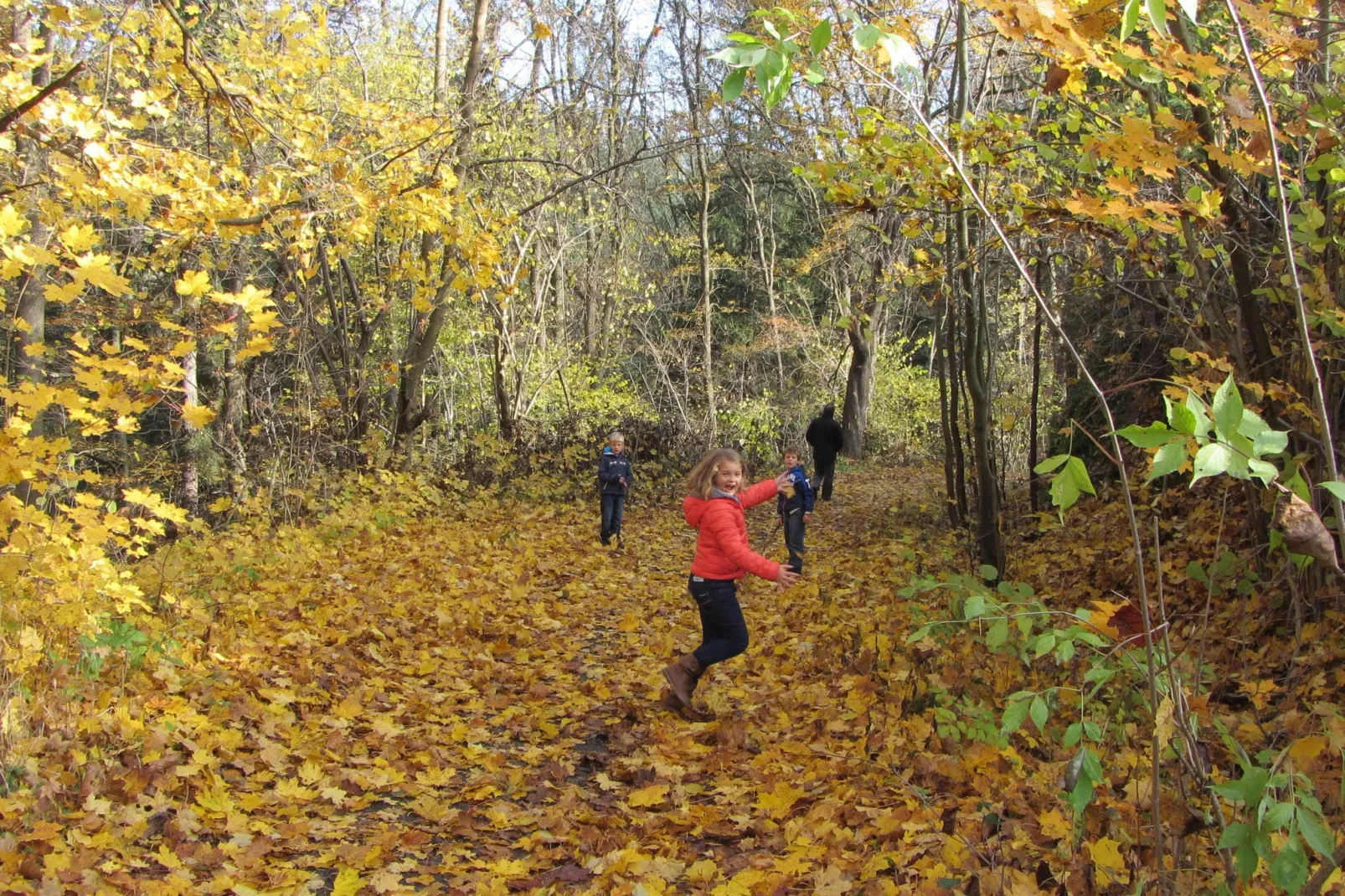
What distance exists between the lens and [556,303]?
22.4 m

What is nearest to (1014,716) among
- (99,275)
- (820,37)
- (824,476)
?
(820,37)

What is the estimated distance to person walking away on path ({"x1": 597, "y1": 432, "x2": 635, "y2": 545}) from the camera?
11.8 metres

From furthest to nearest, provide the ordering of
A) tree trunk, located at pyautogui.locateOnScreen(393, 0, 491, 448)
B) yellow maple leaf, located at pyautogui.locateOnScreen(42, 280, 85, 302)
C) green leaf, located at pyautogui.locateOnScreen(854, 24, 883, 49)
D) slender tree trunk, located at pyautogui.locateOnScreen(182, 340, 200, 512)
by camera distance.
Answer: slender tree trunk, located at pyautogui.locateOnScreen(182, 340, 200, 512), tree trunk, located at pyautogui.locateOnScreen(393, 0, 491, 448), yellow maple leaf, located at pyautogui.locateOnScreen(42, 280, 85, 302), green leaf, located at pyautogui.locateOnScreen(854, 24, 883, 49)

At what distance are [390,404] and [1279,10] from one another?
60.4 feet

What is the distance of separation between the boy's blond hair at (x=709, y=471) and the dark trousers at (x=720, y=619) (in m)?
0.53

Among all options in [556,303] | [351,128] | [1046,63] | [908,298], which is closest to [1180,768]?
[1046,63]

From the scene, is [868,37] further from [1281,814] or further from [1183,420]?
[1281,814]

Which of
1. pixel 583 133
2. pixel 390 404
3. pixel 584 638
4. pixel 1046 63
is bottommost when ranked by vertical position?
pixel 584 638

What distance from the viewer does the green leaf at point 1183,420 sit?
65.1 inches

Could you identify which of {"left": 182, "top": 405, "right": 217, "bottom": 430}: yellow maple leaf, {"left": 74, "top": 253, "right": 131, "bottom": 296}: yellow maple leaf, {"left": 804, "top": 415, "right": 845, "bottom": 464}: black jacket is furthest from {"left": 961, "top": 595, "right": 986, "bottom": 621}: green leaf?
{"left": 804, "top": 415, "right": 845, "bottom": 464}: black jacket

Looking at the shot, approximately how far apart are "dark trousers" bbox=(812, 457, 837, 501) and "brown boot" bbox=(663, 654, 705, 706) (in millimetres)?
10365

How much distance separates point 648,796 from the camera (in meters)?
4.25

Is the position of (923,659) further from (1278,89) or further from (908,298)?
(908,298)

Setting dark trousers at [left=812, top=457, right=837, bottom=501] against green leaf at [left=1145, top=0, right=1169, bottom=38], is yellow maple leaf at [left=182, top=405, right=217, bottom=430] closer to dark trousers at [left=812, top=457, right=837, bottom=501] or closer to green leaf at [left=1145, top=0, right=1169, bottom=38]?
green leaf at [left=1145, top=0, right=1169, bottom=38]
